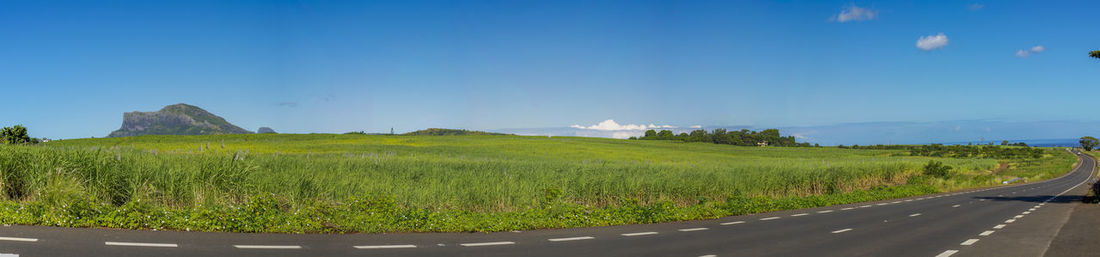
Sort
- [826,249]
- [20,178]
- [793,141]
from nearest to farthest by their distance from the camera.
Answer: [826,249]
[20,178]
[793,141]

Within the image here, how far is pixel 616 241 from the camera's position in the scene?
1373 cm

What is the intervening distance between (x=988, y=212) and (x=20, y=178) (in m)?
33.1

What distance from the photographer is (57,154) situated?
702 inches

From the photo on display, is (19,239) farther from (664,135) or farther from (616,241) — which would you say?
(664,135)

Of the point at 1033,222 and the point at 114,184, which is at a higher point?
the point at 114,184

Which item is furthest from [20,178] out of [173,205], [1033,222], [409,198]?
[1033,222]

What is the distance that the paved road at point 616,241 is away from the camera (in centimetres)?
1122

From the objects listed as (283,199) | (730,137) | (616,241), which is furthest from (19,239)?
(730,137)

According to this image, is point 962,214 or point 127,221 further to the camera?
point 962,214

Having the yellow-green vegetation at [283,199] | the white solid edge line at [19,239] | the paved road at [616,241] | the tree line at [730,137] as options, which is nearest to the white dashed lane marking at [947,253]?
the paved road at [616,241]

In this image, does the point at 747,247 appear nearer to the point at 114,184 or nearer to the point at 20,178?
the point at 114,184

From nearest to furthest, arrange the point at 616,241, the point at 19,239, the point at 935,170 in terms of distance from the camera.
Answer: the point at 19,239, the point at 616,241, the point at 935,170

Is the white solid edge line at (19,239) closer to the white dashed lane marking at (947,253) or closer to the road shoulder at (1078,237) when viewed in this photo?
the white dashed lane marking at (947,253)

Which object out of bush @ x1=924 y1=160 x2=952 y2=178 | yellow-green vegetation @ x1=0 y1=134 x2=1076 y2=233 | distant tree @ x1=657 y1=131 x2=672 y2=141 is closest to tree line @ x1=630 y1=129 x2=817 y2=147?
distant tree @ x1=657 y1=131 x2=672 y2=141
